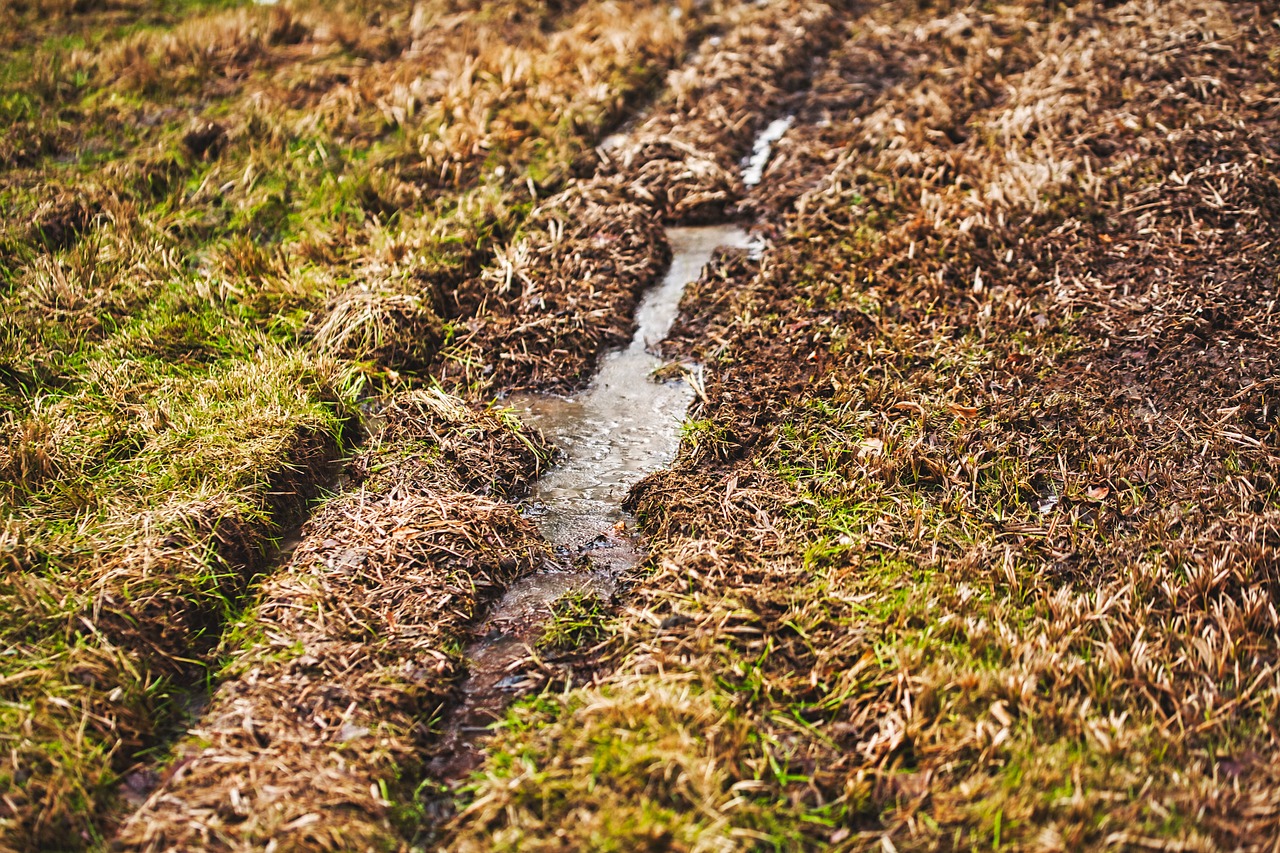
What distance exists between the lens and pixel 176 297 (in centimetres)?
564

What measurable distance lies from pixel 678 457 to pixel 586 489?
522 millimetres

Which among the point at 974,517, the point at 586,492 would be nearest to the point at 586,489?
the point at 586,492

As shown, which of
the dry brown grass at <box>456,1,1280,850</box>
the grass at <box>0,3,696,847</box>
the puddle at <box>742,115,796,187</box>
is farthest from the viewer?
the puddle at <box>742,115,796,187</box>

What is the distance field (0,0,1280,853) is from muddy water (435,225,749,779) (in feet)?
0.28

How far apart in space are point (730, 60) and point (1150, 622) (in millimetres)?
7075

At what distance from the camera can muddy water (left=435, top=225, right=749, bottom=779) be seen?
3.61 metres

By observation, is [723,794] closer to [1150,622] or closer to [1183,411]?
[1150,622]

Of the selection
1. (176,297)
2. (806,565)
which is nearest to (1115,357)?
(806,565)

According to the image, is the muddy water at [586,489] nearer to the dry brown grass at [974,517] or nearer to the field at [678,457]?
the field at [678,457]

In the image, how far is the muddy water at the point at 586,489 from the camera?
3.61 meters

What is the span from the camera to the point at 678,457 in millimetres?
4758

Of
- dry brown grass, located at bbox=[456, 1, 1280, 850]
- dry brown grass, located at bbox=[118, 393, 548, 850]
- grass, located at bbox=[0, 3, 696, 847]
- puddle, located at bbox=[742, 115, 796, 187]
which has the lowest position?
dry brown grass, located at bbox=[456, 1, 1280, 850]

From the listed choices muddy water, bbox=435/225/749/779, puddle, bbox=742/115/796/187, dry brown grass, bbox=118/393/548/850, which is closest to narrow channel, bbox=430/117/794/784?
muddy water, bbox=435/225/749/779

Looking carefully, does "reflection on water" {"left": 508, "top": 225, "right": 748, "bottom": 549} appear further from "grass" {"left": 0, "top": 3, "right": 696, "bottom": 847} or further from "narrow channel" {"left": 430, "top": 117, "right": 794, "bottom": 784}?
"grass" {"left": 0, "top": 3, "right": 696, "bottom": 847}
